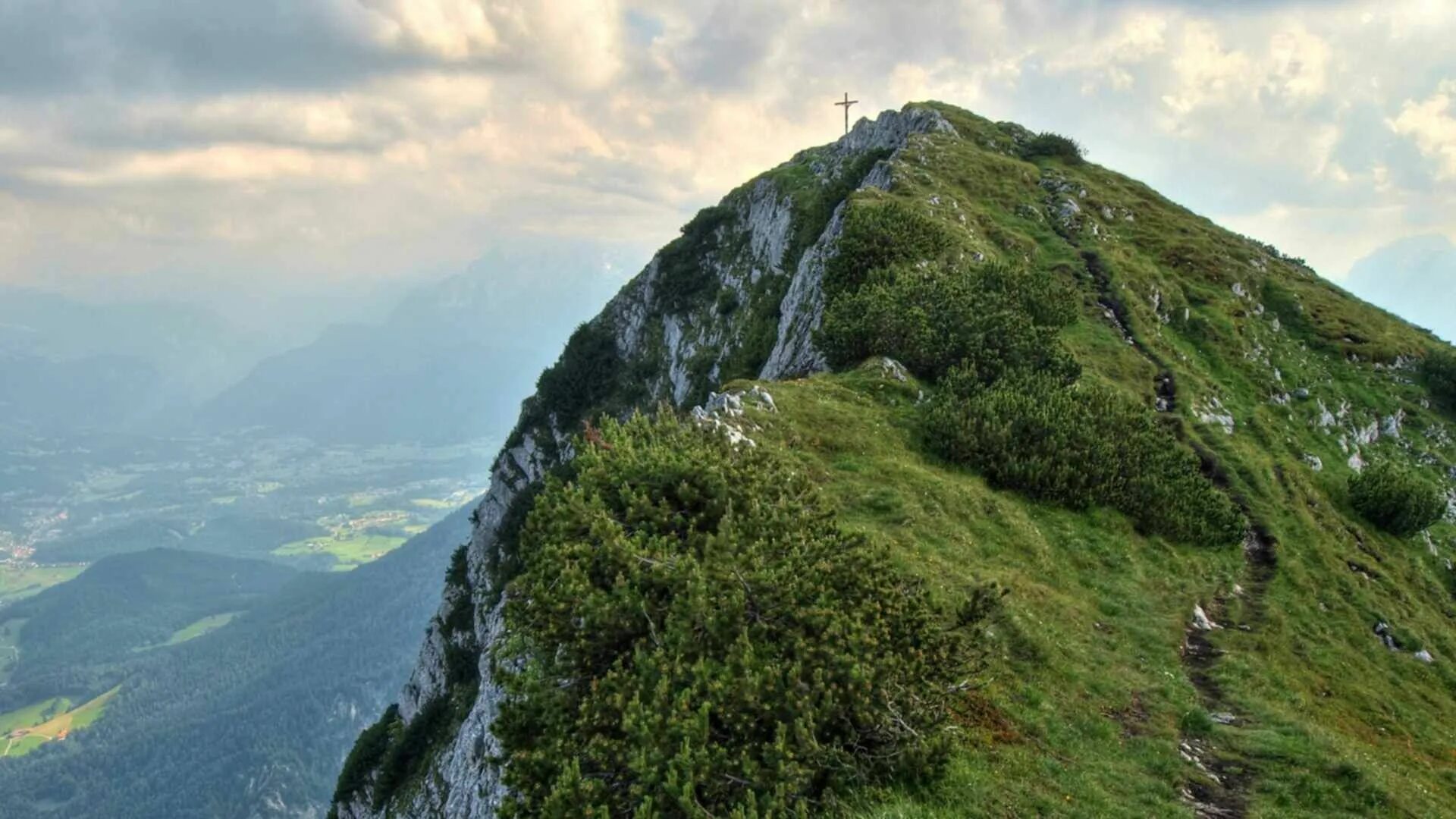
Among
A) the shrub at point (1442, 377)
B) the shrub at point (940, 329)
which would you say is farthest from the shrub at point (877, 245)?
the shrub at point (1442, 377)

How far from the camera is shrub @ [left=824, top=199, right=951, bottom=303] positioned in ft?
127

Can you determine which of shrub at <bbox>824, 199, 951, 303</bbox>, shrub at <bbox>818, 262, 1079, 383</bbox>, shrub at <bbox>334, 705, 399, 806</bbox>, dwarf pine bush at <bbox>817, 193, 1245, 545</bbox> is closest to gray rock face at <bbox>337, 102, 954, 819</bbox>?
shrub at <bbox>334, 705, 399, 806</bbox>

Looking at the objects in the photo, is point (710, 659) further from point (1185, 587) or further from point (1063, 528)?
point (1185, 587)

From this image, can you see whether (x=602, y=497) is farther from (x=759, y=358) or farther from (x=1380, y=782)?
(x=759, y=358)

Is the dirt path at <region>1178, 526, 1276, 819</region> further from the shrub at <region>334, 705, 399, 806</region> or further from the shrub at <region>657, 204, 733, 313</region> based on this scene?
the shrub at <region>657, 204, 733, 313</region>

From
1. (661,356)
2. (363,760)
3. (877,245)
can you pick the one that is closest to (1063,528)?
(877,245)

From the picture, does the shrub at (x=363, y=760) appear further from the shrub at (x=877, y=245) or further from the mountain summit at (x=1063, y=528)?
the shrub at (x=877, y=245)

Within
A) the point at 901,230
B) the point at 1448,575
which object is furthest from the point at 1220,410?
the point at 901,230

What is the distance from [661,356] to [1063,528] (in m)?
57.5

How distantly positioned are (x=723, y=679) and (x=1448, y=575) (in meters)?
34.9

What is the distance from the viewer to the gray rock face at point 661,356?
24984 mm

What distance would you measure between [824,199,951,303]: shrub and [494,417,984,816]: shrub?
81.3 feet

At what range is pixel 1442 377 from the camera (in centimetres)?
4362

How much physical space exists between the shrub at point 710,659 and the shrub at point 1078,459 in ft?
37.8
